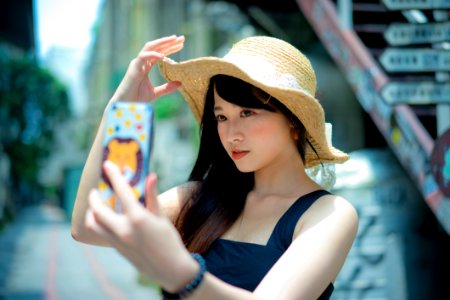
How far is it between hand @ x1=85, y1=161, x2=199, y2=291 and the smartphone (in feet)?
0.06

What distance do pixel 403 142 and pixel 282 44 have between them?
100.0 inches

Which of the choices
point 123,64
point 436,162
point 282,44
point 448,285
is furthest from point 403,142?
point 123,64

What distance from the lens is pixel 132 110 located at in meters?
1.31

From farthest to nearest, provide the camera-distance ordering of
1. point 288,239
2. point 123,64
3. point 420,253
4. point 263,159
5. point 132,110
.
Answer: point 123,64 < point 420,253 < point 263,159 < point 288,239 < point 132,110

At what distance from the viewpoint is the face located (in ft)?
6.05

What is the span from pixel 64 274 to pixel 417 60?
9741 millimetres

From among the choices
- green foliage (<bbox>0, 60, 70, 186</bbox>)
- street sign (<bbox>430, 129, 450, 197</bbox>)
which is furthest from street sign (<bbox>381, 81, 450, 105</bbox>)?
green foliage (<bbox>0, 60, 70, 186</bbox>)

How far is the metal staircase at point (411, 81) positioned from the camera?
3570 mm

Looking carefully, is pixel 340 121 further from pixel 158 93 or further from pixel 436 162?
pixel 158 93

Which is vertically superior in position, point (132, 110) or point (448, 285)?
point (132, 110)

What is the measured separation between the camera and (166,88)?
6.72 ft

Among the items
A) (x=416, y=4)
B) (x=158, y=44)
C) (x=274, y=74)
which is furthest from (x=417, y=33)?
(x=158, y=44)

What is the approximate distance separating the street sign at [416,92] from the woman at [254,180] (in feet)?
6.01

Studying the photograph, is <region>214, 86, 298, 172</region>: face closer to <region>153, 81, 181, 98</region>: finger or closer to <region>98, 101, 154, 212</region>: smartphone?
<region>153, 81, 181, 98</region>: finger
